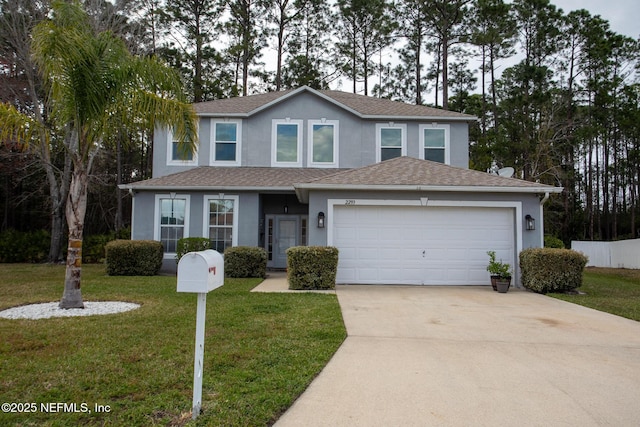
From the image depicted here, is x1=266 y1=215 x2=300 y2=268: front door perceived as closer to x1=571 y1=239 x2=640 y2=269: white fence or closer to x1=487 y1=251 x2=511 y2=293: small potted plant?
x1=487 y1=251 x2=511 y2=293: small potted plant

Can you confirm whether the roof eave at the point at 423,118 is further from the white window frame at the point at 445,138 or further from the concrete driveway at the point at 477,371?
the concrete driveway at the point at 477,371

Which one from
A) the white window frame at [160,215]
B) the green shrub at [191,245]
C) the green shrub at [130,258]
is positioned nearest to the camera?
the green shrub at [130,258]

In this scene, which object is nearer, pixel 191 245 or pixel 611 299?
pixel 611 299

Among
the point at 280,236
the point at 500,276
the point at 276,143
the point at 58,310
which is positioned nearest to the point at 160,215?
the point at 280,236

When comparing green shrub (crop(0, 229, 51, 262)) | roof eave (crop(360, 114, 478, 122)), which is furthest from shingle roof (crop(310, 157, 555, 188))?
green shrub (crop(0, 229, 51, 262))

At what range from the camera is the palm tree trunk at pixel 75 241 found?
714cm

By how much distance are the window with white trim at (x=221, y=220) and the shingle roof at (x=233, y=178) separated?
0.54m

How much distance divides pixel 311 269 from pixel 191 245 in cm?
480

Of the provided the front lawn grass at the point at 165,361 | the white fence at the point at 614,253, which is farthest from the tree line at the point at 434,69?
the front lawn grass at the point at 165,361

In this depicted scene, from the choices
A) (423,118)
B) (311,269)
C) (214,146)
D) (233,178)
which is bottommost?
(311,269)

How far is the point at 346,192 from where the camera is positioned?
1072 centimetres

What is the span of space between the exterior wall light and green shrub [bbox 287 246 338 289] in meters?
5.14

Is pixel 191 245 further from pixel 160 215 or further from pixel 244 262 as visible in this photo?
pixel 244 262

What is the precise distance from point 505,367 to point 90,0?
65.7 feet
